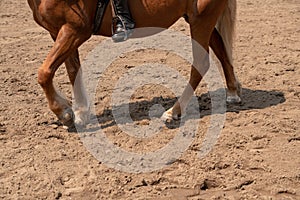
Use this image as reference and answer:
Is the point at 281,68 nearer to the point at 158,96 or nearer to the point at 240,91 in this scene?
the point at 240,91

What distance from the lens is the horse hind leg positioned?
245 inches

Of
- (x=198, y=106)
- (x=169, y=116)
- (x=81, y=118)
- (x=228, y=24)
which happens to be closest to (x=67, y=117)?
(x=81, y=118)

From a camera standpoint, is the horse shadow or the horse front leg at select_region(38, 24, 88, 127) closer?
the horse front leg at select_region(38, 24, 88, 127)

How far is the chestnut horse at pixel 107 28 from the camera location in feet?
16.8

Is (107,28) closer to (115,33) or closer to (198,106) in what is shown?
(115,33)

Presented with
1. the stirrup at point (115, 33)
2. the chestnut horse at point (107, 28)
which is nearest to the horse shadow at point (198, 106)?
the chestnut horse at point (107, 28)

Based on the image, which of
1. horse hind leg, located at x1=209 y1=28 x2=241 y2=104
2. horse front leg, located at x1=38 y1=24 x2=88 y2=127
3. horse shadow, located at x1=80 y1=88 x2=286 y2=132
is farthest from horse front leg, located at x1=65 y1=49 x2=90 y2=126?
horse hind leg, located at x1=209 y1=28 x2=241 y2=104

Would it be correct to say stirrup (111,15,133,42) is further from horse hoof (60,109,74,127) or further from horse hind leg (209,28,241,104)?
horse hind leg (209,28,241,104)

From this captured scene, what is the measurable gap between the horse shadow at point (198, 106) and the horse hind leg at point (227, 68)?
0.10 metres

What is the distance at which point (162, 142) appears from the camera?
5.21m

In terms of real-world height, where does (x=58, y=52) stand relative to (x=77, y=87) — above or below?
above

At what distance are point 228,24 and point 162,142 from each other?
1718 mm

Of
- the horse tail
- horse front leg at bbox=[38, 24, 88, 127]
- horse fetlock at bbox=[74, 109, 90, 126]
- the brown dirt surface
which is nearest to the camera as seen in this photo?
the brown dirt surface

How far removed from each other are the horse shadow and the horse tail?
0.67 meters
